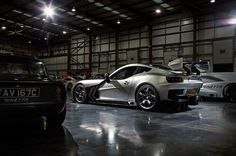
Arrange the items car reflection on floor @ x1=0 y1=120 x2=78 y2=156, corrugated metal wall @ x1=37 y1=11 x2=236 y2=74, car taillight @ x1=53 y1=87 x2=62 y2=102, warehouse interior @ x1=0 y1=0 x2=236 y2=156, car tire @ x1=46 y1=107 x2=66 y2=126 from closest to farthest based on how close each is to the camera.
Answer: car reflection on floor @ x1=0 y1=120 x2=78 y2=156 < warehouse interior @ x1=0 y1=0 x2=236 y2=156 < car taillight @ x1=53 y1=87 x2=62 y2=102 < car tire @ x1=46 y1=107 x2=66 y2=126 < corrugated metal wall @ x1=37 y1=11 x2=236 y2=74

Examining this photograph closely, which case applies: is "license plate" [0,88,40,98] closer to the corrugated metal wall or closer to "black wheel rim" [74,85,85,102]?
"black wheel rim" [74,85,85,102]

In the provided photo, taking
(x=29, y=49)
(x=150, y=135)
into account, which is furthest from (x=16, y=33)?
(x=150, y=135)

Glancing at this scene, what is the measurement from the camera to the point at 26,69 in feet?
12.5

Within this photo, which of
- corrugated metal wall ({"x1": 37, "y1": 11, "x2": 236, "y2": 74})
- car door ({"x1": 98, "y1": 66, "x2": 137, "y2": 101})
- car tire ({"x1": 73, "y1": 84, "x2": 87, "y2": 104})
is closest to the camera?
car door ({"x1": 98, "y1": 66, "x2": 137, "y2": 101})

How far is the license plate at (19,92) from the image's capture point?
8.70 ft

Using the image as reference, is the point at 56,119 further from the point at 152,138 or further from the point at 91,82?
the point at 91,82

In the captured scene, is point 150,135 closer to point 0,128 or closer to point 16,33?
point 0,128

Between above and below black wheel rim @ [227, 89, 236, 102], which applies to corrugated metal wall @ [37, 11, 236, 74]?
above

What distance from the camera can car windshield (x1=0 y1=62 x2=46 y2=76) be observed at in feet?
11.8

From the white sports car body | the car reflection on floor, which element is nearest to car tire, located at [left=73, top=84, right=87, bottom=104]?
the car reflection on floor

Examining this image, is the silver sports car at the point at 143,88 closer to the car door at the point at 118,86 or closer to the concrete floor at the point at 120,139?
the car door at the point at 118,86

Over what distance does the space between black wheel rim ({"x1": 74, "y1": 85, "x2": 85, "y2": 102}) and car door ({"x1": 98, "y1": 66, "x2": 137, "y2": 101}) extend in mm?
811

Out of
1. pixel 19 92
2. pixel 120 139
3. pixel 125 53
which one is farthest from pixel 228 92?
pixel 125 53

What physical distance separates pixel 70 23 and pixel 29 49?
1174 cm
